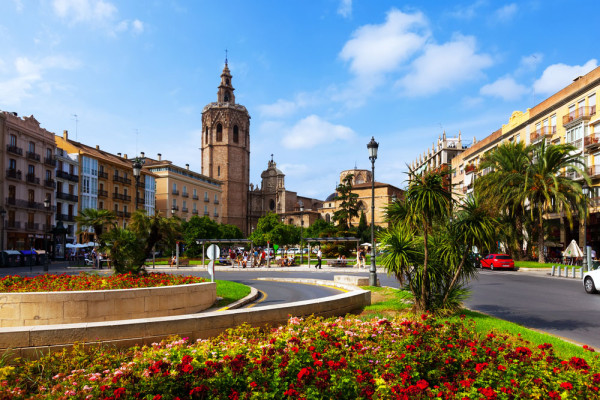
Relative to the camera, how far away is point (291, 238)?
2096 inches

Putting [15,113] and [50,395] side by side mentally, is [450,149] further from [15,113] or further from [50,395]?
[50,395]

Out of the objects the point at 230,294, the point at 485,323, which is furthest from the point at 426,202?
the point at 230,294

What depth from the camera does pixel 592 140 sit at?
35.9m

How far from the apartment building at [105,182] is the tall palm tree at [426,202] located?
166ft

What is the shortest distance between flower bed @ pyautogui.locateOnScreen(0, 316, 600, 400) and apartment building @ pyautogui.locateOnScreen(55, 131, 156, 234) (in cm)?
5303

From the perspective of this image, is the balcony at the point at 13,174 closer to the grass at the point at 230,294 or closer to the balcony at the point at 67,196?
the balcony at the point at 67,196

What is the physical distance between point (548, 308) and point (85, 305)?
12.1m

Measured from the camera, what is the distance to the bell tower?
10462 centimetres

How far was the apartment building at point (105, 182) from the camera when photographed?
59156mm

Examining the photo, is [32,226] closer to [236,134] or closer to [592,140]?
[592,140]

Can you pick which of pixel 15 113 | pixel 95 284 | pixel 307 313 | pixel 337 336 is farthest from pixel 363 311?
pixel 15 113

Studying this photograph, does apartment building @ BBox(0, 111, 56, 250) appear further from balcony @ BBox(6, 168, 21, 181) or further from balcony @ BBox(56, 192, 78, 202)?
balcony @ BBox(56, 192, 78, 202)

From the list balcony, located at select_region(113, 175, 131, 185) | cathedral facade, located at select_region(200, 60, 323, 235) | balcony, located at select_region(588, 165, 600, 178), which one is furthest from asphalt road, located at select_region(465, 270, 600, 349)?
cathedral facade, located at select_region(200, 60, 323, 235)

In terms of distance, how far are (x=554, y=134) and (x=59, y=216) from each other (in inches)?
2175
